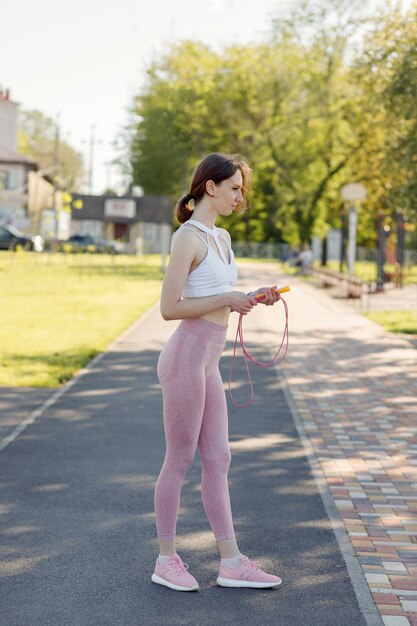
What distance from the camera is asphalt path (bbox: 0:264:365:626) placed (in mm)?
4402

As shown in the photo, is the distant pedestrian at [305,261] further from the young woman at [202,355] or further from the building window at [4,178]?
the young woman at [202,355]

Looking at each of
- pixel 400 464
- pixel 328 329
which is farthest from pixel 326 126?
pixel 400 464

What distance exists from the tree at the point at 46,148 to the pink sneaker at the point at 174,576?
114 metres

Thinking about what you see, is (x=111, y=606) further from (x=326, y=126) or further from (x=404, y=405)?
(x=326, y=126)

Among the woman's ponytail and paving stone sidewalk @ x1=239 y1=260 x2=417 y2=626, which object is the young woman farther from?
paving stone sidewalk @ x1=239 y1=260 x2=417 y2=626

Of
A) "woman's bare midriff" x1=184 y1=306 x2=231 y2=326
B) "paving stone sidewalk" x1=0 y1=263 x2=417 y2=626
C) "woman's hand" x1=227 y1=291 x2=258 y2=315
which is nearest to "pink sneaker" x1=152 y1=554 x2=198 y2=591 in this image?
"paving stone sidewalk" x1=0 y1=263 x2=417 y2=626

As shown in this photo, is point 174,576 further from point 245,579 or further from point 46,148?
point 46,148

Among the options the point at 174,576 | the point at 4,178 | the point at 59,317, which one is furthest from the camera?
the point at 4,178

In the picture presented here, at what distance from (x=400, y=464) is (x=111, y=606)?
12.0 ft

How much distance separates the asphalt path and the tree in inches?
4331

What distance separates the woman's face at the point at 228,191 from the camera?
4.58 meters

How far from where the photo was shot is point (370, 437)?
28.7ft

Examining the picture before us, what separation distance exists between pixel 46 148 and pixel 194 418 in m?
122

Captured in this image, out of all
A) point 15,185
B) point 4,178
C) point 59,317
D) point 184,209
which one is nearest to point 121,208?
point 59,317
